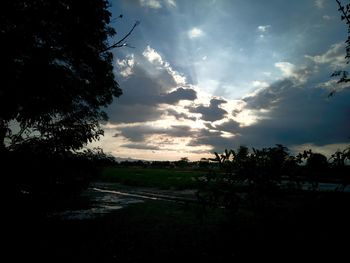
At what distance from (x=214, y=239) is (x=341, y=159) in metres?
2.87

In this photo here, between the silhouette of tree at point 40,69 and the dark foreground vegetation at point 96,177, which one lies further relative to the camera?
the silhouette of tree at point 40,69

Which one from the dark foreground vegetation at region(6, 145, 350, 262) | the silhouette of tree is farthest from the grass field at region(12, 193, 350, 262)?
the silhouette of tree

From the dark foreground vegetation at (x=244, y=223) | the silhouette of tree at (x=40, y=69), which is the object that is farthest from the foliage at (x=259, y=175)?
the silhouette of tree at (x=40, y=69)

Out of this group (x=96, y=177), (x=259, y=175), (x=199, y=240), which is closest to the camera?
(x=259, y=175)

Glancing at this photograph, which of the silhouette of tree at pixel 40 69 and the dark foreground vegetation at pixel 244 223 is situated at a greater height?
the silhouette of tree at pixel 40 69

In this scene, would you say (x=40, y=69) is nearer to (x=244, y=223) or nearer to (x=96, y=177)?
(x=96, y=177)

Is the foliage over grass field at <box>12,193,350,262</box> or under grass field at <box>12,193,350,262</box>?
over

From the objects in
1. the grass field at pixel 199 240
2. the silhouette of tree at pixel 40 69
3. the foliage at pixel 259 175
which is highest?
the silhouette of tree at pixel 40 69

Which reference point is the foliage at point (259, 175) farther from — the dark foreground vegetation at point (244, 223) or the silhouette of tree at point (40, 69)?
the silhouette of tree at point (40, 69)

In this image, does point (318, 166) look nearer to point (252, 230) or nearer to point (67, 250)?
point (252, 230)

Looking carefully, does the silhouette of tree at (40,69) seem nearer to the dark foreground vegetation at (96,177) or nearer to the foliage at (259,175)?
the dark foreground vegetation at (96,177)

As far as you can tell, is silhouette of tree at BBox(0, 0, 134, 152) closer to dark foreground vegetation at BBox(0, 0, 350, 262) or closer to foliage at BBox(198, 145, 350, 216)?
dark foreground vegetation at BBox(0, 0, 350, 262)

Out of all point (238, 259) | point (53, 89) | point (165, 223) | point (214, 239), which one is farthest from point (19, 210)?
point (238, 259)

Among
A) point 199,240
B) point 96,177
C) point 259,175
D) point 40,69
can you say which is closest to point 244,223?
point 199,240
